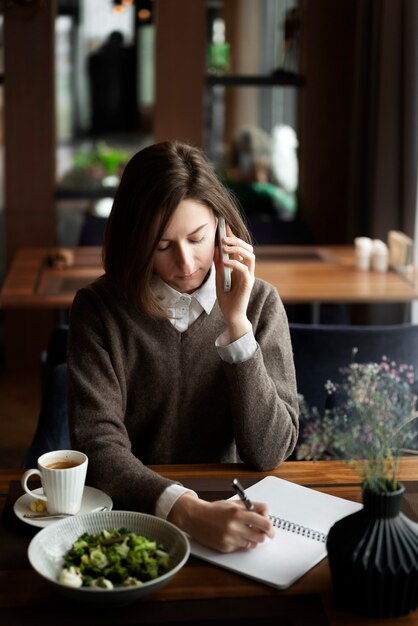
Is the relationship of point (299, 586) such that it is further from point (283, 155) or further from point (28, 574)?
point (283, 155)

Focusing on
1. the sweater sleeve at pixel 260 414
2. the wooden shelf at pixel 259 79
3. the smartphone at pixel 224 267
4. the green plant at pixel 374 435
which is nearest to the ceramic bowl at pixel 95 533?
the green plant at pixel 374 435

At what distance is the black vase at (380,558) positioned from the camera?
4.25ft

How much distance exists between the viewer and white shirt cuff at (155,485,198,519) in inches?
62.0

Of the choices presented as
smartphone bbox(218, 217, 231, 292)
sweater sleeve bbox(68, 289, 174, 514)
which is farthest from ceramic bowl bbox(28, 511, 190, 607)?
smartphone bbox(218, 217, 231, 292)

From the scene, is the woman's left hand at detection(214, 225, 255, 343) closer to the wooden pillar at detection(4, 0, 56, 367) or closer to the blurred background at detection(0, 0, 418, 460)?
the blurred background at detection(0, 0, 418, 460)

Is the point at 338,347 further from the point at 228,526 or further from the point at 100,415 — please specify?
the point at 228,526

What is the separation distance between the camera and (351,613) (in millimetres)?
1333

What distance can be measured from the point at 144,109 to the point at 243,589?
3.86 m

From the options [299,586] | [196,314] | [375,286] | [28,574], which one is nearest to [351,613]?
[299,586]

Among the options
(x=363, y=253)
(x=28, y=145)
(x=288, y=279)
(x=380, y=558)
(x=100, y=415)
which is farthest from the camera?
(x=28, y=145)

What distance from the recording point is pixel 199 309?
1954mm

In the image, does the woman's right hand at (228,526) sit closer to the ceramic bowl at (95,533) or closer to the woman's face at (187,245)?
the ceramic bowl at (95,533)

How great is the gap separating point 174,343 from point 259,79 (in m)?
3.18

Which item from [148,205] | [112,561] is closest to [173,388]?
[148,205]
